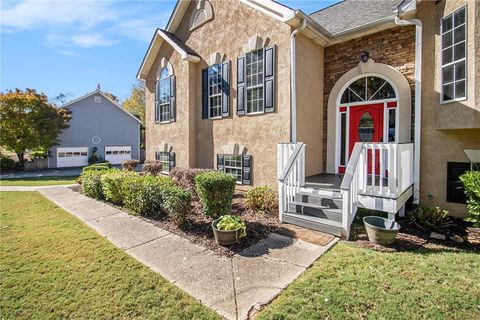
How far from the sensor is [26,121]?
20.5m

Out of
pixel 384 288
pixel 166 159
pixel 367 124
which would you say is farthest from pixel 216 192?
pixel 166 159

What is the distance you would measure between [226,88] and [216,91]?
68 centimetres

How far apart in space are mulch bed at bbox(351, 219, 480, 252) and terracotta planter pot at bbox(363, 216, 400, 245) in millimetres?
103

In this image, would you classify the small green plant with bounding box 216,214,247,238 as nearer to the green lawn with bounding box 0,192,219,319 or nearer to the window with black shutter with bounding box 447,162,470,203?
the green lawn with bounding box 0,192,219,319

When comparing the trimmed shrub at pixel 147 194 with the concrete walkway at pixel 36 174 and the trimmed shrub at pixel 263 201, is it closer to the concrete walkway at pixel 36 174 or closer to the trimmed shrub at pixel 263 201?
the trimmed shrub at pixel 263 201

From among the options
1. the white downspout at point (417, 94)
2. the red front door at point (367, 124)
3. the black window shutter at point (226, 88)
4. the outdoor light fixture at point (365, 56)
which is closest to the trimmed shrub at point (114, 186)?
the black window shutter at point (226, 88)

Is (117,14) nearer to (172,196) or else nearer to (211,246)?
(172,196)

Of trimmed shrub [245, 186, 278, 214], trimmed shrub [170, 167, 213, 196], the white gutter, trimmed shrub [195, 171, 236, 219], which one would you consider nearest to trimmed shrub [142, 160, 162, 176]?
trimmed shrub [170, 167, 213, 196]

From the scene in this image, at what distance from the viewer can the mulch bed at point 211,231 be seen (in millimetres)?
5176

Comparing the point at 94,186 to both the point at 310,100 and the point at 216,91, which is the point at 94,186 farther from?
the point at 310,100

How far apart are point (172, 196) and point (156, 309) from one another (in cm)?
318

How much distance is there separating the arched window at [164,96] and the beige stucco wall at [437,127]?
9613mm

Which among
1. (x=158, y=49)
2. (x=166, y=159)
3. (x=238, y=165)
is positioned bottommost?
(x=238, y=165)

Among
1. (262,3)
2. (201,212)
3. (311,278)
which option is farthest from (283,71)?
(311,278)
